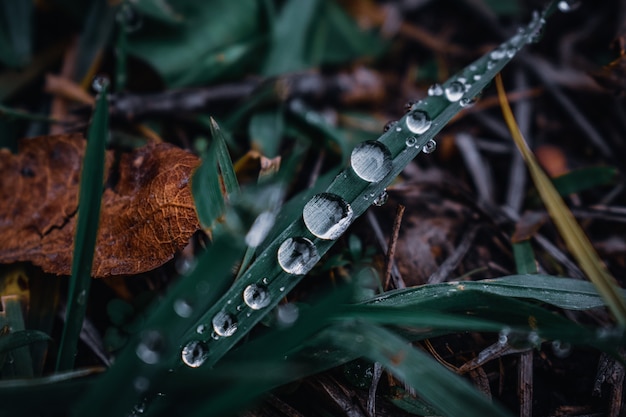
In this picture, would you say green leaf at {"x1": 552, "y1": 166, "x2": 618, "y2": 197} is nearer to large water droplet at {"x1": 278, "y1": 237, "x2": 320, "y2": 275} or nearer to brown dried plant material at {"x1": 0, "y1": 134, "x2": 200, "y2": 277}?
large water droplet at {"x1": 278, "y1": 237, "x2": 320, "y2": 275}

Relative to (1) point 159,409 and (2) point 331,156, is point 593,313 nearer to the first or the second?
(2) point 331,156

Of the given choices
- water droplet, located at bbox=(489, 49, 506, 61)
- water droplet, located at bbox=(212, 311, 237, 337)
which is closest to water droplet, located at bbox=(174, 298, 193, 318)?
water droplet, located at bbox=(212, 311, 237, 337)

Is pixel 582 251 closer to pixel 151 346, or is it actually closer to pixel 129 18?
pixel 151 346

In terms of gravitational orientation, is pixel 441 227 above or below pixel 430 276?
above

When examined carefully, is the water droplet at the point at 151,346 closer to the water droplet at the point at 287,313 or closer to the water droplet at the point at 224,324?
the water droplet at the point at 224,324

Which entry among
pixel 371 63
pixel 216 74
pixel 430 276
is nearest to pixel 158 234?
pixel 430 276

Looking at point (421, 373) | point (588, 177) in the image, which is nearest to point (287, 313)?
point (421, 373)

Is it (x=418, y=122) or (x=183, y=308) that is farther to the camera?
(x=418, y=122)
